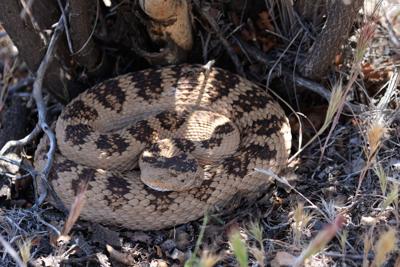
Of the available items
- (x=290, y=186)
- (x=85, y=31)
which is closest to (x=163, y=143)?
(x=85, y=31)

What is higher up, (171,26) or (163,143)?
(171,26)

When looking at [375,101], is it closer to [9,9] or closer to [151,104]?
[151,104]

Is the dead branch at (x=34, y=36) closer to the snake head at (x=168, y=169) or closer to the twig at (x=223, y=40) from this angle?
the snake head at (x=168, y=169)

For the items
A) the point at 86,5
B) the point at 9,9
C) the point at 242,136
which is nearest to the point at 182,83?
the point at 242,136

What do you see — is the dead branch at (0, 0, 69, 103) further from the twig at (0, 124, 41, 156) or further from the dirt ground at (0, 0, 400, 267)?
the twig at (0, 124, 41, 156)

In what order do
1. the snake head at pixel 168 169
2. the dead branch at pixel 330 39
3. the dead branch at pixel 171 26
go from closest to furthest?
the dead branch at pixel 330 39 < the snake head at pixel 168 169 < the dead branch at pixel 171 26

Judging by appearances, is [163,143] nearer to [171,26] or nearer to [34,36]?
[171,26]

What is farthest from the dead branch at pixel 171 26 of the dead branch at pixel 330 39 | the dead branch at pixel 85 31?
the dead branch at pixel 330 39
